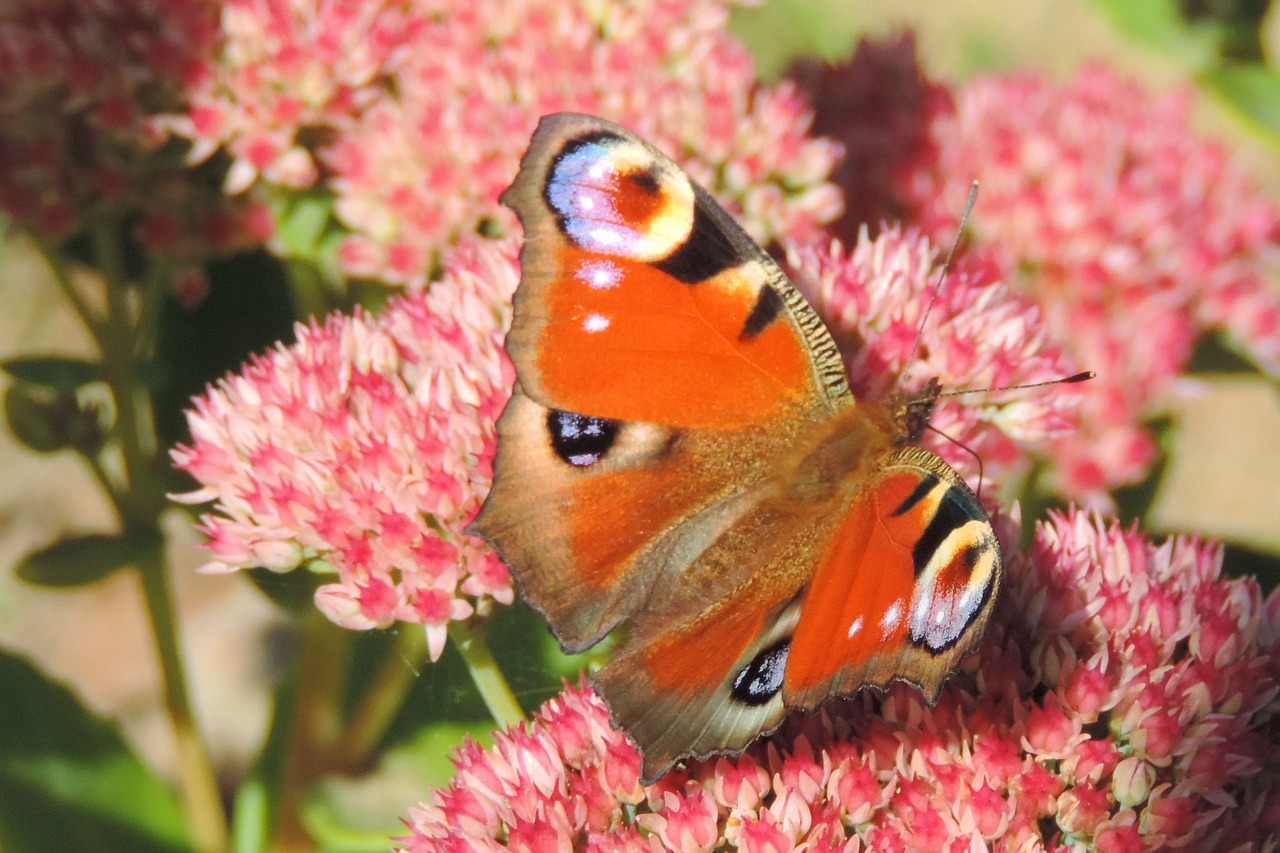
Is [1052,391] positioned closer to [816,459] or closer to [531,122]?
[816,459]

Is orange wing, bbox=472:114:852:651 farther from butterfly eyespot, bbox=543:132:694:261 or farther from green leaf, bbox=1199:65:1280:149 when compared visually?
green leaf, bbox=1199:65:1280:149

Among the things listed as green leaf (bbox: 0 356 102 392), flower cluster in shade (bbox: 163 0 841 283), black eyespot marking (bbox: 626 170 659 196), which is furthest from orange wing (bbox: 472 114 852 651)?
green leaf (bbox: 0 356 102 392)

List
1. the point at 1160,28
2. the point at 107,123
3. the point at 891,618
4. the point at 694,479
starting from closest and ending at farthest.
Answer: the point at 891,618, the point at 694,479, the point at 107,123, the point at 1160,28

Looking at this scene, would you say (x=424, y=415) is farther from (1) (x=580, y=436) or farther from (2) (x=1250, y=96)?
(2) (x=1250, y=96)

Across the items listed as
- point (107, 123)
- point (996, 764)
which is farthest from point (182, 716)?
point (996, 764)

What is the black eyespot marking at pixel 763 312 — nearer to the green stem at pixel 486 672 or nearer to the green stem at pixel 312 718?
→ the green stem at pixel 486 672

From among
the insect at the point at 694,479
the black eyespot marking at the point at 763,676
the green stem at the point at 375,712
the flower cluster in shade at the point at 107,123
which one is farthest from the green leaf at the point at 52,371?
the black eyespot marking at the point at 763,676
